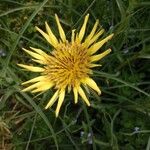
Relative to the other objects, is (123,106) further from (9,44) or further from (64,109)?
(9,44)

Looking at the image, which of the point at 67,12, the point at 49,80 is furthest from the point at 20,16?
the point at 49,80

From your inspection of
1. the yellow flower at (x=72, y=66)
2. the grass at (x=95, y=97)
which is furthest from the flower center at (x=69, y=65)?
the grass at (x=95, y=97)

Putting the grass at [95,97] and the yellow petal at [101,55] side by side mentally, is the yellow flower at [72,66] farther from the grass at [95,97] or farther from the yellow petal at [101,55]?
the grass at [95,97]

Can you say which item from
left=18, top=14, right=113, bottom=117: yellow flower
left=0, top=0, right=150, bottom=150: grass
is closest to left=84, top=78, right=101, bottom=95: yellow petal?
left=18, top=14, right=113, bottom=117: yellow flower

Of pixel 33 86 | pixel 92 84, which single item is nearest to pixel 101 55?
pixel 92 84

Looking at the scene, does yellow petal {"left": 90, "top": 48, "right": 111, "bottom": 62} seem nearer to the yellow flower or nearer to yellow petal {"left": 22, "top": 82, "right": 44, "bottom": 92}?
the yellow flower

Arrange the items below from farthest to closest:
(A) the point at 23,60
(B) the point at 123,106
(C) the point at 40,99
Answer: (A) the point at 23,60 < (C) the point at 40,99 < (B) the point at 123,106
